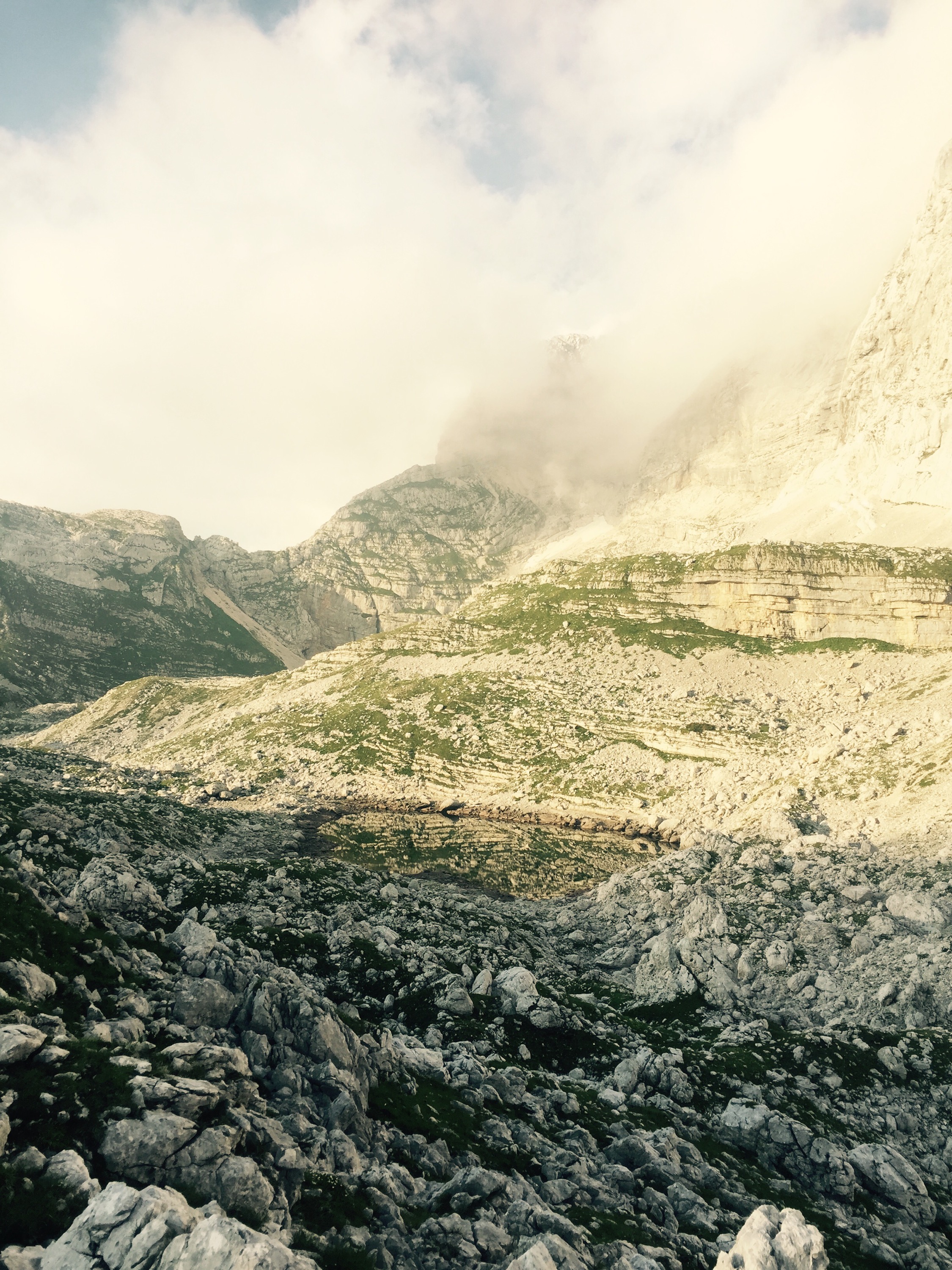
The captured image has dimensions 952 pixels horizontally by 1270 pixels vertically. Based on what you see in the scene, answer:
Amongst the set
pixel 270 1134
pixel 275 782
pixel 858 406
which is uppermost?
pixel 858 406

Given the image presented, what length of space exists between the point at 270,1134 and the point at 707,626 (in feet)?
401

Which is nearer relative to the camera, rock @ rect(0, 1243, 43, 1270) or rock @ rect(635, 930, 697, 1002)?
rock @ rect(0, 1243, 43, 1270)

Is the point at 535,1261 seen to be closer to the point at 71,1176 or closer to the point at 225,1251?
the point at 225,1251

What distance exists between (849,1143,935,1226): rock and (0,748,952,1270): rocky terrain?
8cm

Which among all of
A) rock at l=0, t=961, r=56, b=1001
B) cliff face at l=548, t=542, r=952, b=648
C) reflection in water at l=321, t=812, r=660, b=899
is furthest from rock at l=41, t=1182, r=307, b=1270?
cliff face at l=548, t=542, r=952, b=648

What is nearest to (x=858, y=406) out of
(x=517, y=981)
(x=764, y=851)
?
(x=764, y=851)

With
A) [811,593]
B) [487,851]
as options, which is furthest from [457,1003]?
[811,593]

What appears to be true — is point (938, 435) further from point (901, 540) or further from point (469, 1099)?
point (469, 1099)

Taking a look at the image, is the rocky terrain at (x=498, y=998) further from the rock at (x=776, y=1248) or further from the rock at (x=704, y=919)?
the rock at (x=704, y=919)

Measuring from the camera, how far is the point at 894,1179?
55.4ft

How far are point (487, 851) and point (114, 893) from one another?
41910mm

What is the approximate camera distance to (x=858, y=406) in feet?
572

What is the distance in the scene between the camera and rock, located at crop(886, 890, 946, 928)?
96.1 ft

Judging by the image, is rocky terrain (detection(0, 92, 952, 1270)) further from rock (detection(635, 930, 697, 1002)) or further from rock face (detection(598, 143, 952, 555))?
rock face (detection(598, 143, 952, 555))
